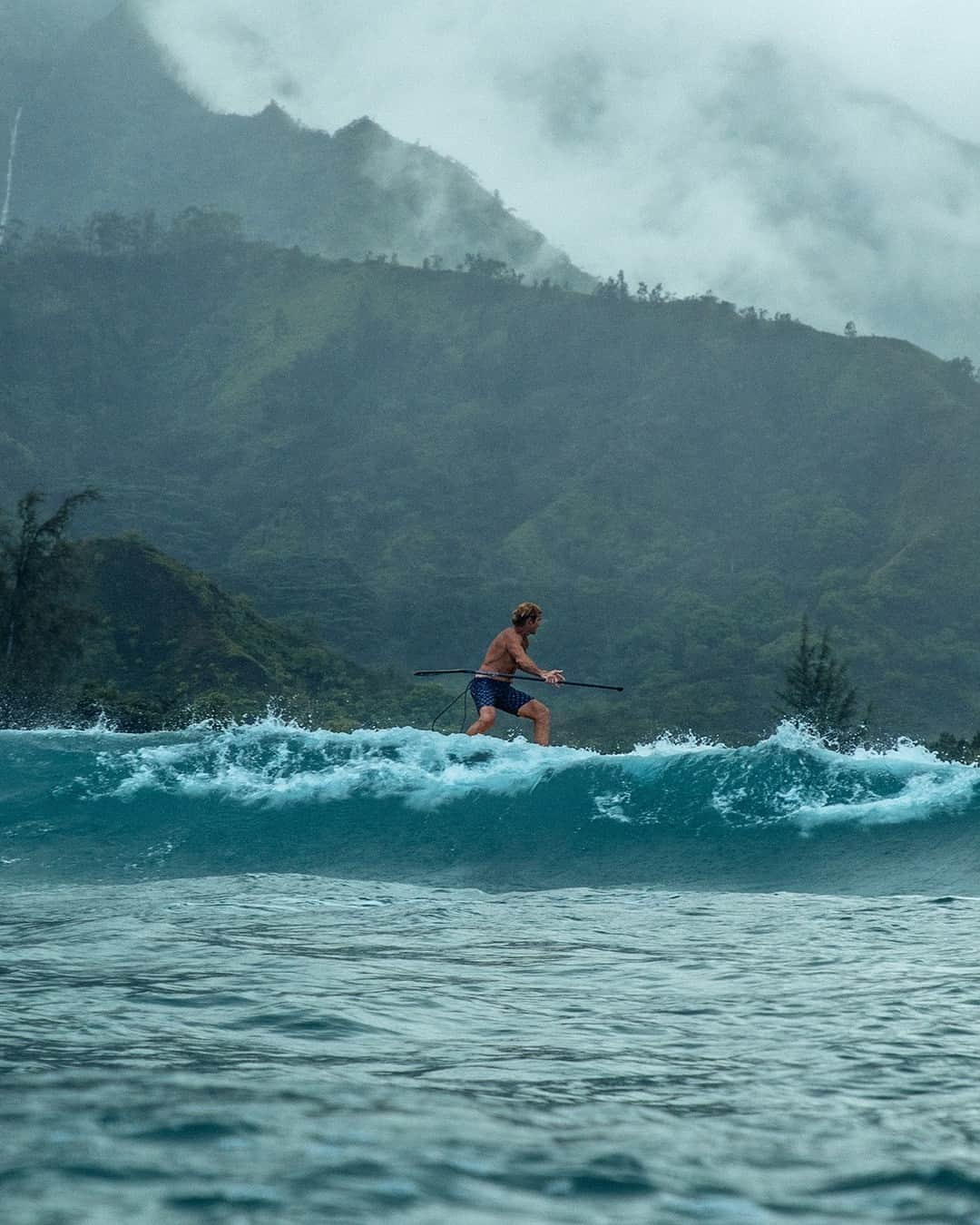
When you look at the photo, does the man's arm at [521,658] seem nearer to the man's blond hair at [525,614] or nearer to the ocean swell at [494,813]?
the man's blond hair at [525,614]

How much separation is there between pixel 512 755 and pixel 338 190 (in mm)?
196422

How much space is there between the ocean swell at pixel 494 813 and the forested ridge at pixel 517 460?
58963 millimetres

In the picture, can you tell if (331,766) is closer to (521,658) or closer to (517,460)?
(521,658)

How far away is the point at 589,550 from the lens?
361 feet

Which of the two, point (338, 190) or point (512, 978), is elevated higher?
point (338, 190)

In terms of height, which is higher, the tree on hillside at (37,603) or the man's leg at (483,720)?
the tree on hillside at (37,603)

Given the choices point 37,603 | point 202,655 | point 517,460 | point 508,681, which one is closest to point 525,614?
point 508,681

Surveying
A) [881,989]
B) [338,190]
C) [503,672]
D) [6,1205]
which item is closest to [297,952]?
[881,989]

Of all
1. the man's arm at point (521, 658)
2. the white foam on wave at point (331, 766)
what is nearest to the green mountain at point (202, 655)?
the white foam on wave at point (331, 766)

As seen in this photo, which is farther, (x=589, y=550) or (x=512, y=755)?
(x=589, y=550)

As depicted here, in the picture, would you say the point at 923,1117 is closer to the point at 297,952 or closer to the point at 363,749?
the point at 297,952

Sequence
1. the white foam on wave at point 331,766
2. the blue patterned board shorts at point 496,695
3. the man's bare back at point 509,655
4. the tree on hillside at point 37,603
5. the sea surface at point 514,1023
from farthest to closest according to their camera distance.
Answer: the tree on hillside at point 37,603
the blue patterned board shorts at point 496,695
the man's bare back at point 509,655
the white foam on wave at point 331,766
the sea surface at point 514,1023

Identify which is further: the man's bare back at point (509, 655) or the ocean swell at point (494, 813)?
the man's bare back at point (509, 655)

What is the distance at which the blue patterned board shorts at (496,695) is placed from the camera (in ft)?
49.1
